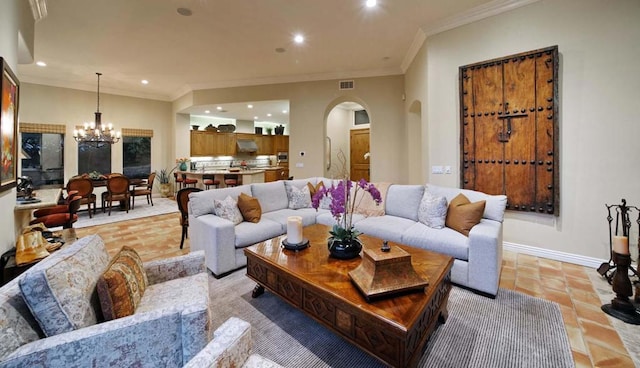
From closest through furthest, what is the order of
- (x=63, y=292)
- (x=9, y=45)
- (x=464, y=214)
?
(x=63, y=292)
(x=9, y=45)
(x=464, y=214)

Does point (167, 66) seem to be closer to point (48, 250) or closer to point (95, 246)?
point (48, 250)

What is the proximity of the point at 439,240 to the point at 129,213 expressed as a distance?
6811mm

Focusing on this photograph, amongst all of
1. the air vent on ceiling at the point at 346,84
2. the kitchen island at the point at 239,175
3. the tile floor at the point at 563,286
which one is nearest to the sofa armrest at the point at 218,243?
the tile floor at the point at 563,286

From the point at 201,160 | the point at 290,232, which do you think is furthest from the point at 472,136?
the point at 201,160

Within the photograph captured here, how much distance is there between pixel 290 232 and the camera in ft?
8.11

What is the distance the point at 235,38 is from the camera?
4527 mm

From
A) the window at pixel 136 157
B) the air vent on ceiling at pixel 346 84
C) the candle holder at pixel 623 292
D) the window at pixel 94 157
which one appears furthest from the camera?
the window at pixel 136 157

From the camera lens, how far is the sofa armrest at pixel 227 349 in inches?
38.1

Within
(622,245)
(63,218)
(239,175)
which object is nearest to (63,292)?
(622,245)

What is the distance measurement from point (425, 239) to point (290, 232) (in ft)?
4.75

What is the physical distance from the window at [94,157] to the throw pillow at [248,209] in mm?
6581

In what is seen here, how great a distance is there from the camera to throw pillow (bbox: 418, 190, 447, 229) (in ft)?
10.2

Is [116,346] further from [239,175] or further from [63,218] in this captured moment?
[239,175]

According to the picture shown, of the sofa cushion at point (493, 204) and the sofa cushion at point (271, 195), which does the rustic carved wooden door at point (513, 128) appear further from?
the sofa cushion at point (271, 195)
